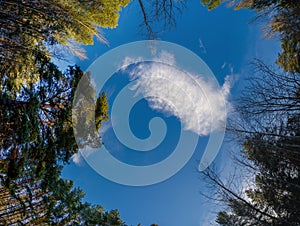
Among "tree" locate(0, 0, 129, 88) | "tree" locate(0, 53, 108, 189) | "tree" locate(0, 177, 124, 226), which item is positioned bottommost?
"tree" locate(0, 177, 124, 226)

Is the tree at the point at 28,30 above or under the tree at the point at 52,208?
above

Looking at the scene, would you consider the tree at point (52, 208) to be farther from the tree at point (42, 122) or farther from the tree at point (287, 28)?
the tree at point (287, 28)

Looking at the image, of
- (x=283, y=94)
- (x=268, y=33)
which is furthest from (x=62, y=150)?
(x=268, y=33)

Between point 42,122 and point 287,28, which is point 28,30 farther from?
point 287,28

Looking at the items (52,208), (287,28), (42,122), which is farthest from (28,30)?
(287,28)

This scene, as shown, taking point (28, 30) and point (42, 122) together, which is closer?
point (28, 30)

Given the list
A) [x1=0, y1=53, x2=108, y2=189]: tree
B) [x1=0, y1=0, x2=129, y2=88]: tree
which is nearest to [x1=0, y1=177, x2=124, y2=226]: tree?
[x1=0, y1=53, x2=108, y2=189]: tree

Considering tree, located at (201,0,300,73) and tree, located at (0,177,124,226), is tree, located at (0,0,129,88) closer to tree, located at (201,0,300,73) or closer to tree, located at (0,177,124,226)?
tree, located at (0,177,124,226)

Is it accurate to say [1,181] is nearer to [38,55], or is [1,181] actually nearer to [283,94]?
[38,55]

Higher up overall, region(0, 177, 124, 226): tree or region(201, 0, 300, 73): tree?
region(201, 0, 300, 73): tree

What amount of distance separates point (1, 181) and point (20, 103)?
2163mm

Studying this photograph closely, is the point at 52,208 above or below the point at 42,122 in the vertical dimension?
below

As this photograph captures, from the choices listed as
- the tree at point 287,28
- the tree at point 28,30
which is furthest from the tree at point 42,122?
the tree at point 287,28

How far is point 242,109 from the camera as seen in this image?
20.0ft
